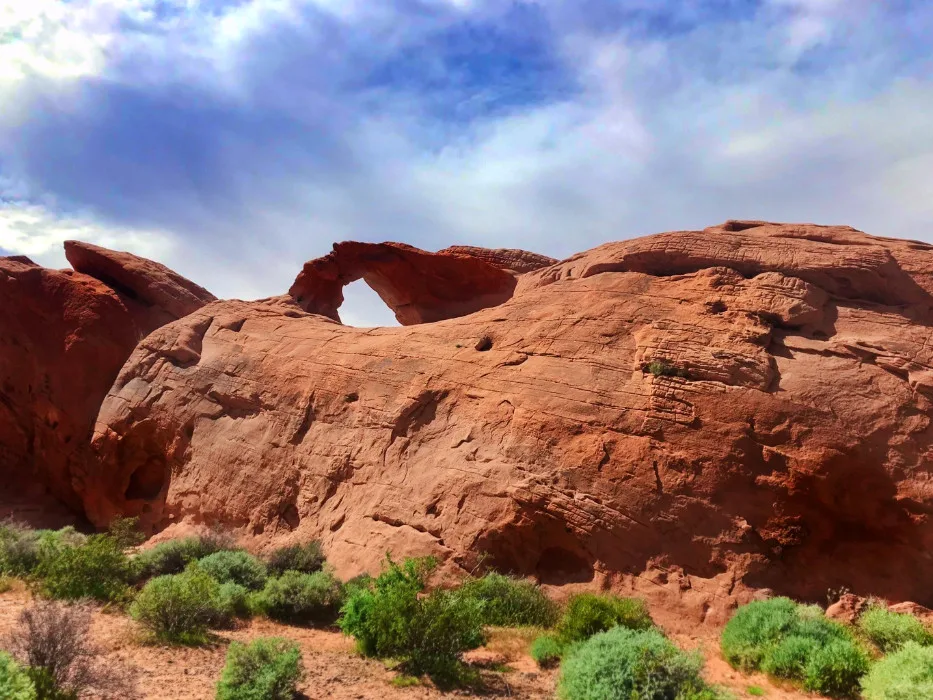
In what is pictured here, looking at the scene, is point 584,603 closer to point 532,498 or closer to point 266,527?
point 532,498

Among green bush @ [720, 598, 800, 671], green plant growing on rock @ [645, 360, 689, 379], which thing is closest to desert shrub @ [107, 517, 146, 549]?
green plant growing on rock @ [645, 360, 689, 379]

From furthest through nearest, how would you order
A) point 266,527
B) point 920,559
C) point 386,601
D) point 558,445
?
point 266,527, point 558,445, point 920,559, point 386,601

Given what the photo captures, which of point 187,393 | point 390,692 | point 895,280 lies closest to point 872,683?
point 390,692

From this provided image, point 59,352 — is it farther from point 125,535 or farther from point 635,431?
point 635,431

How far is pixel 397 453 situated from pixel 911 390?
356 inches

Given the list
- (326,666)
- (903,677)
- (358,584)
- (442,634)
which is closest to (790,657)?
(903,677)

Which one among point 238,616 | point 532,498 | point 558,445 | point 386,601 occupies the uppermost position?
point 558,445

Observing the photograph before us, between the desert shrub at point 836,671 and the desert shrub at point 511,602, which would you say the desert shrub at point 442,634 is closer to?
the desert shrub at point 511,602

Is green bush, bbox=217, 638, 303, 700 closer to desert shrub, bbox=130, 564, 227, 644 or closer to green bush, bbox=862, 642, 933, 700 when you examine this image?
desert shrub, bbox=130, 564, 227, 644

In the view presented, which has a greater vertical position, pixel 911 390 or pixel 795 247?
pixel 795 247

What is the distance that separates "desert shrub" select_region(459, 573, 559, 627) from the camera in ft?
33.8

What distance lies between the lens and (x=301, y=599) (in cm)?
1080

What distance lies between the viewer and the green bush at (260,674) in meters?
6.70

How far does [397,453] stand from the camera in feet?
45.5
